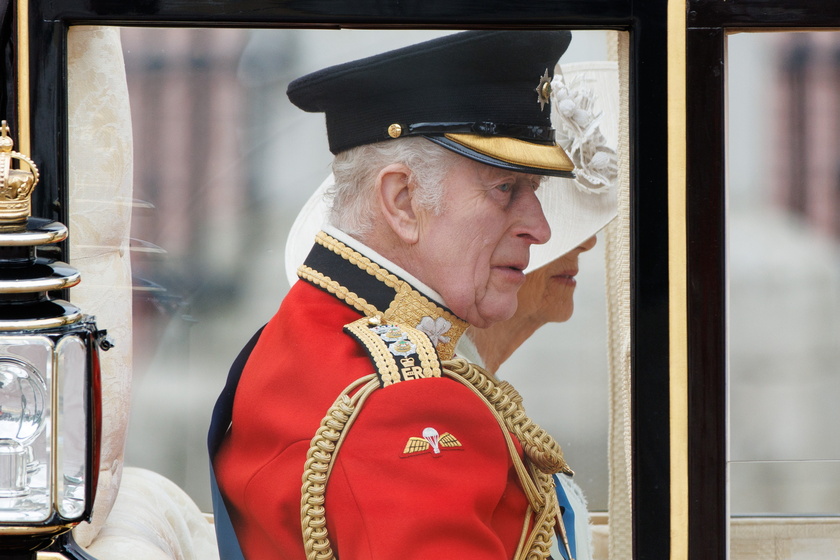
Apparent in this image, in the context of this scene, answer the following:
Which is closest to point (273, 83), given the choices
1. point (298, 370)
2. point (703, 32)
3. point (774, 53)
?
point (298, 370)

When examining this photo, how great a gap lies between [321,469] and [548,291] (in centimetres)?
60

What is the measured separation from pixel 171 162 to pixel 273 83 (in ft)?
0.87

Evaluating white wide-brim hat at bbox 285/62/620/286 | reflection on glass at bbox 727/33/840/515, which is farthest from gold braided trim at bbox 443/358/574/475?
reflection on glass at bbox 727/33/840/515

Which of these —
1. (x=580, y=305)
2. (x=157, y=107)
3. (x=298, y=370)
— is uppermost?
(x=157, y=107)

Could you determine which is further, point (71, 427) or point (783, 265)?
point (783, 265)

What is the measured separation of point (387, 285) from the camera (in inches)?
77.0

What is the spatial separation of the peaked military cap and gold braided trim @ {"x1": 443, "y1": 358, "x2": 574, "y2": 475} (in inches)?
17.0

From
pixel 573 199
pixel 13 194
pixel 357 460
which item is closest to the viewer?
pixel 13 194

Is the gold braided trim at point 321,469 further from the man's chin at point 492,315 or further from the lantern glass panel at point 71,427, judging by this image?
the lantern glass panel at point 71,427

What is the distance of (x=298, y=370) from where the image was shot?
6.38ft

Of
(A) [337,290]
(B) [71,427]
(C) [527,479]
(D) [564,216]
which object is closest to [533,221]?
(D) [564,216]

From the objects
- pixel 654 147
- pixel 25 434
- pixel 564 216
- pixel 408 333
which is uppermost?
pixel 654 147

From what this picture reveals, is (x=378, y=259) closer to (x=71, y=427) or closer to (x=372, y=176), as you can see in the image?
(x=372, y=176)

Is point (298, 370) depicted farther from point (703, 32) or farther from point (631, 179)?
point (703, 32)
